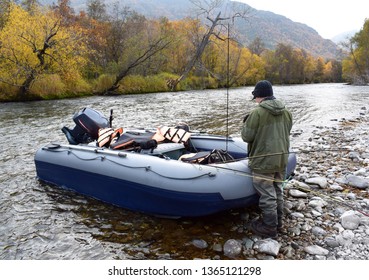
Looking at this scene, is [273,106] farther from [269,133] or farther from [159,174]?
[159,174]

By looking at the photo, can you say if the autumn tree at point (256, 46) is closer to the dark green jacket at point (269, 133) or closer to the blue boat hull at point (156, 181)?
the blue boat hull at point (156, 181)

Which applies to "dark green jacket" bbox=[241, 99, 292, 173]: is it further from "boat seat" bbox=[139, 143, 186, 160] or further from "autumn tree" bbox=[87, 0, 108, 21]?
"autumn tree" bbox=[87, 0, 108, 21]

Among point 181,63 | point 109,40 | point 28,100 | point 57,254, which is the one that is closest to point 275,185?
point 57,254

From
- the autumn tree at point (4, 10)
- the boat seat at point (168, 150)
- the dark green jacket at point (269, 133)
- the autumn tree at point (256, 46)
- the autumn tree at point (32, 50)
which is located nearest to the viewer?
the dark green jacket at point (269, 133)

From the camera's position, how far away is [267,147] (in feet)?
12.8

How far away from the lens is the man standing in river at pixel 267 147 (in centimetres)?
387

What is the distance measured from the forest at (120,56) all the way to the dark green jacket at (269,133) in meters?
1.21

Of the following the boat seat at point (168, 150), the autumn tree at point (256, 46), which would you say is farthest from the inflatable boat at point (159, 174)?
the autumn tree at point (256, 46)

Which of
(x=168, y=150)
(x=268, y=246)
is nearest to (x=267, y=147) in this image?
(x=268, y=246)

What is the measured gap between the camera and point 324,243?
387 centimetres

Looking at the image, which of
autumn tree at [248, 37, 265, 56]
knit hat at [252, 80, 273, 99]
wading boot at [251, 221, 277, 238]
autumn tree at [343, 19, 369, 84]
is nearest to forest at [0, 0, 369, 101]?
autumn tree at [343, 19, 369, 84]

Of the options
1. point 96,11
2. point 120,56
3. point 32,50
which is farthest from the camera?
point 96,11

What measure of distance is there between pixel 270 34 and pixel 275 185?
204769mm

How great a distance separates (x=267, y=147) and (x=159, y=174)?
5.11ft
